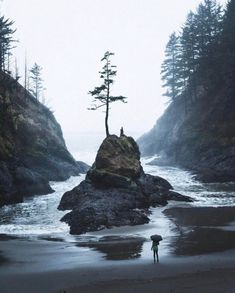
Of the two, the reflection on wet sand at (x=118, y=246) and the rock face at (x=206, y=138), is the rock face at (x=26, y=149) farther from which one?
the rock face at (x=206, y=138)

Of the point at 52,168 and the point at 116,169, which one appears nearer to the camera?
the point at 116,169

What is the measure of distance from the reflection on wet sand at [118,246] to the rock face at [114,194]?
2.91m

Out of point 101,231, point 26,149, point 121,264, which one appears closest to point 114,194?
point 101,231

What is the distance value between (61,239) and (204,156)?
35809 millimetres

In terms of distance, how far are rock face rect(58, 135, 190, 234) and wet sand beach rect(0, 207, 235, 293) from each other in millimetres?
3225

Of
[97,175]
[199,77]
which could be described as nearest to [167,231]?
[97,175]

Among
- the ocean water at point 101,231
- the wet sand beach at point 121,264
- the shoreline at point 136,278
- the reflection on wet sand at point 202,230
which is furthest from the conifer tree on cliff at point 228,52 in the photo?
the shoreline at point 136,278

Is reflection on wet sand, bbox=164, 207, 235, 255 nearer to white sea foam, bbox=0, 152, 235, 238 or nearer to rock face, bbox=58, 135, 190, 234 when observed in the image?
white sea foam, bbox=0, 152, 235, 238

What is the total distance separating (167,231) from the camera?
23.5 metres

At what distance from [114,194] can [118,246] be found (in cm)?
1066

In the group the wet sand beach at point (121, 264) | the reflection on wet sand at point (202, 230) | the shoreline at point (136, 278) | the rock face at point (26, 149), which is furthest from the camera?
the rock face at point (26, 149)

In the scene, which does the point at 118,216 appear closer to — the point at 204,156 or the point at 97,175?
the point at 97,175

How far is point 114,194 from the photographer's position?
31.0 m

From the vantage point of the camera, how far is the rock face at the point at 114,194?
84.7 ft
